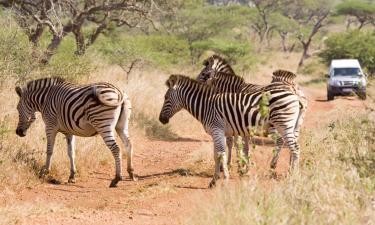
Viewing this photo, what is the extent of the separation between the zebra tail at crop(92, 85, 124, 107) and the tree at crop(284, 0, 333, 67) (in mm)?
36637

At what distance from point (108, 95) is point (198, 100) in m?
1.42

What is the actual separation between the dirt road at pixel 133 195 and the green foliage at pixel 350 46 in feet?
72.8

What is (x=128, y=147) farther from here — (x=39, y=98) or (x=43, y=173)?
(x=39, y=98)

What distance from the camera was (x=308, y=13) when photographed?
60062 millimetres

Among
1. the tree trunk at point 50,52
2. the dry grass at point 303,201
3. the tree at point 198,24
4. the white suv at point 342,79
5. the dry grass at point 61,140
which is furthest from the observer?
the tree at point 198,24

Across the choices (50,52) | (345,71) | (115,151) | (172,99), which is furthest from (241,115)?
(345,71)

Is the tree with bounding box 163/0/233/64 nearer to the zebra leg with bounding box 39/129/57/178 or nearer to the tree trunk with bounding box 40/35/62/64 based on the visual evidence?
the tree trunk with bounding box 40/35/62/64

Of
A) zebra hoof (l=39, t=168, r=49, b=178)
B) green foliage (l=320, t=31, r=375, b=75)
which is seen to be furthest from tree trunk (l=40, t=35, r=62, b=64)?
green foliage (l=320, t=31, r=375, b=75)

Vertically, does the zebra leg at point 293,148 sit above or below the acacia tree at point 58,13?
below

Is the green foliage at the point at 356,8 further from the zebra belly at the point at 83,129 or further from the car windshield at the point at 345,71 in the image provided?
the zebra belly at the point at 83,129

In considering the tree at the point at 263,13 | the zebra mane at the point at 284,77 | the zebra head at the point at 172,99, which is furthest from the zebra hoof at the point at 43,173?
the tree at the point at 263,13

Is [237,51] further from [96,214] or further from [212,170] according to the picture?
[96,214]

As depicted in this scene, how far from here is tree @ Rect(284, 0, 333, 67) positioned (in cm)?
4890

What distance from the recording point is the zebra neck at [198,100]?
966cm
